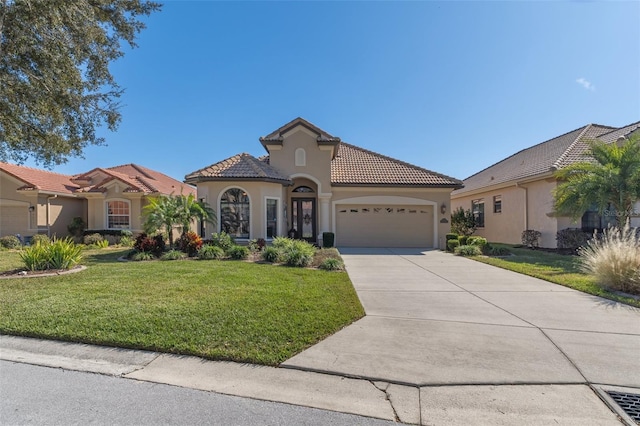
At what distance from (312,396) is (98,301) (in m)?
4.97

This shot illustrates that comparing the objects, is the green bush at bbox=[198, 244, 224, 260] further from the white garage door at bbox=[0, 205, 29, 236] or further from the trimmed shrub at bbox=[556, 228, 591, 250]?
the white garage door at bbox=[0, 205, 29, 236]

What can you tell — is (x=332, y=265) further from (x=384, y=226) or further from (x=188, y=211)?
(x=384, y=226)

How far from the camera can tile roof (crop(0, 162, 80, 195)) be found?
1873 centimetres

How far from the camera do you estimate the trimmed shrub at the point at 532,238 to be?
15617mm

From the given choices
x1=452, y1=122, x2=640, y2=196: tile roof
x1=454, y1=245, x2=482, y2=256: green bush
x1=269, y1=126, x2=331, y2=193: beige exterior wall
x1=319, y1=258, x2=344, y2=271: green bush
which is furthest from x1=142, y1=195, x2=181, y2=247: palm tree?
x1=452, y1=122, x2=640, y2=196: tile roof

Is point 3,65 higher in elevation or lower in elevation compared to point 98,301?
higher

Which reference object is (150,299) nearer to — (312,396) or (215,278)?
(215,278)

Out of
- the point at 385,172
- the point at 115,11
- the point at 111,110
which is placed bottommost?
the point at 385,172

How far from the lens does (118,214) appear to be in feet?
64.6

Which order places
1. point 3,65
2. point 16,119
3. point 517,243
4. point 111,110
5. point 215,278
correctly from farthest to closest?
point 517,243 < point 111,110 < point 16,119 < point 3,65 < point 215,278

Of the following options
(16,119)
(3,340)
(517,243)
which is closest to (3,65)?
(16,119)

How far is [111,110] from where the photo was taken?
11.5 metres

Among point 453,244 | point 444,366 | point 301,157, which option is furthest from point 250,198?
point 444,366

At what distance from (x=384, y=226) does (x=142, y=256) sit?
37.9 ft
